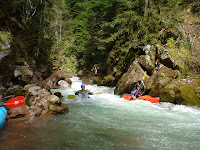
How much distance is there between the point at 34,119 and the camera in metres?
4.51

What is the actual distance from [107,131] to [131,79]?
5.42 metres

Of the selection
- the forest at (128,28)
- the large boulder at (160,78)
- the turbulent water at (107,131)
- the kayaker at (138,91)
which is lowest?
the turbulent water at (107,131)

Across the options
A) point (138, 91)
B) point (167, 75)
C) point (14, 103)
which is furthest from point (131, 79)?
point (14, 103)

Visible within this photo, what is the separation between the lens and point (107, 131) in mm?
3844

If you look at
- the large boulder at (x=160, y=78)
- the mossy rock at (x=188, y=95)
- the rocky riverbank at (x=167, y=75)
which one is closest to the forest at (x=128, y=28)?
the rocky riverbank at (x=167, y=75)

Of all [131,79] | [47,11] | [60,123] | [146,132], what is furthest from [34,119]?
[47,11]

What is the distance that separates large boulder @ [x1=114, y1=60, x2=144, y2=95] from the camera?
8684 millimetres

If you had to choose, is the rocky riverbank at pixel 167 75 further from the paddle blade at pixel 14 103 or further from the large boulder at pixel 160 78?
the paddle blade at pixel 14 103

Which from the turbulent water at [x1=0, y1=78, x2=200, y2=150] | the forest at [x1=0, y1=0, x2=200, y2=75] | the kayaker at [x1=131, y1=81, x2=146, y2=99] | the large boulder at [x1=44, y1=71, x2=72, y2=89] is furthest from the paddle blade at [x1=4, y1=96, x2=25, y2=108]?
the large boulder at [x1=44, y1=71, x2=72, y2=89]

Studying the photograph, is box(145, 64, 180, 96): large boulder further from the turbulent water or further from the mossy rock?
the turbulent water

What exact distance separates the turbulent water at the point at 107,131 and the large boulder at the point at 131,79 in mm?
3251

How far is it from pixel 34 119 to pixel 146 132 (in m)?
3.25

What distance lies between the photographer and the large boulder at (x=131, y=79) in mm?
8684

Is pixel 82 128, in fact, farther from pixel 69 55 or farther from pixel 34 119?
pixel 69 55
